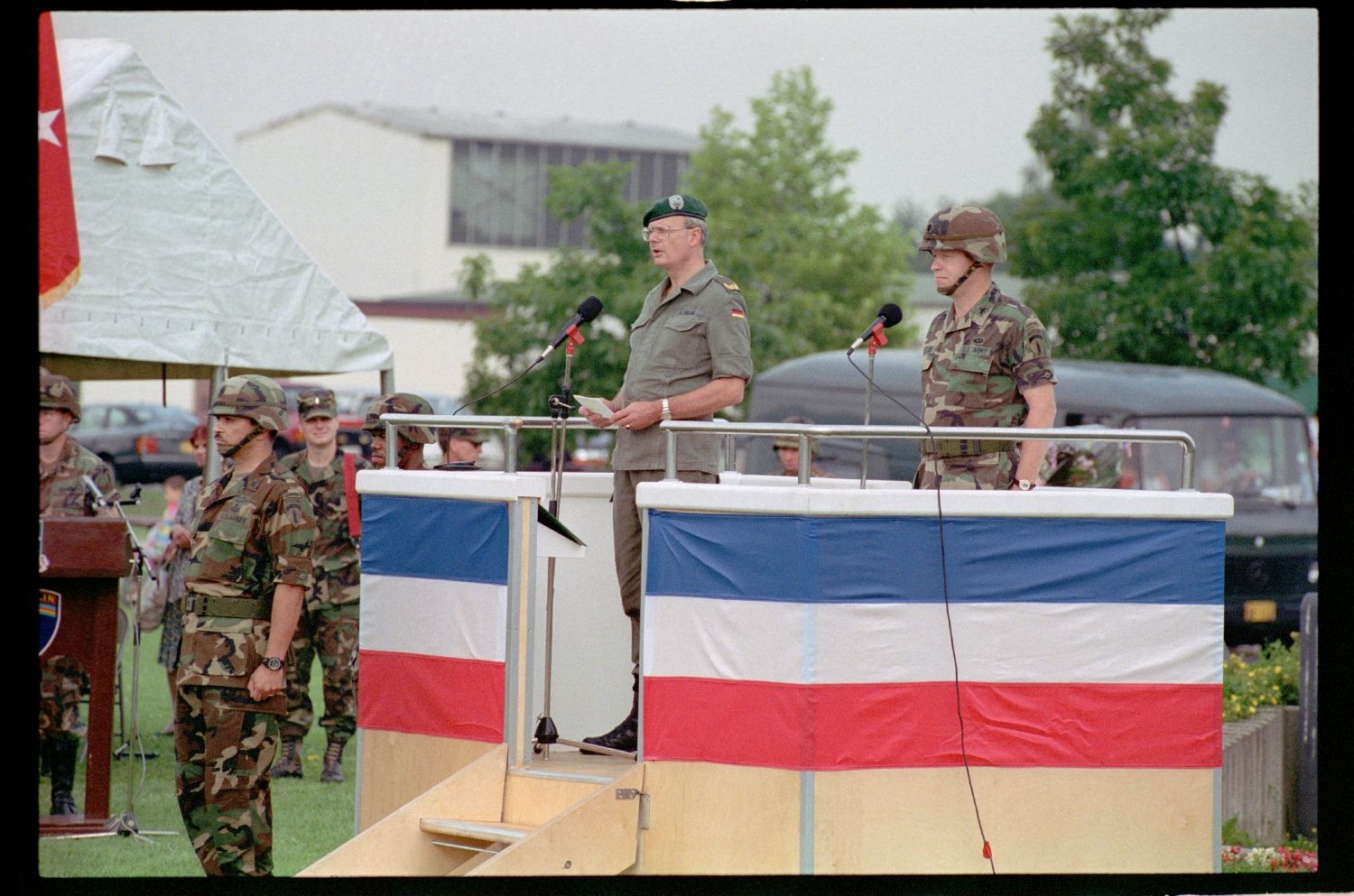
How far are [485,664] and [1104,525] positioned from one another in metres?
2.21

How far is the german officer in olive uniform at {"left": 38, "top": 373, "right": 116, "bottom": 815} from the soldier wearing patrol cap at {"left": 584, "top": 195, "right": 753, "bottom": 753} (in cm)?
310

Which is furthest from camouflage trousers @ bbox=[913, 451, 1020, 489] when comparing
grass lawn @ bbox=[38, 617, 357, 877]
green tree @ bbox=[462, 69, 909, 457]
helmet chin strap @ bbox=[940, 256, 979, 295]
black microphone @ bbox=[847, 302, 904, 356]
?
green tree @ bbox=[462, 69, 909, 457]

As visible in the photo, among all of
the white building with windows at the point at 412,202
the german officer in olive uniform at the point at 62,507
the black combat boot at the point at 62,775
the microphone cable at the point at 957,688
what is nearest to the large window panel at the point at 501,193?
the white building with windows at the point at 412,202

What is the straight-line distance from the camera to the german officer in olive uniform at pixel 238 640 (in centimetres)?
659

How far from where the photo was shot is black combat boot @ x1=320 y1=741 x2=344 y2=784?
32.2 feet

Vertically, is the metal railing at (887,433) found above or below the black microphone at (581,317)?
below

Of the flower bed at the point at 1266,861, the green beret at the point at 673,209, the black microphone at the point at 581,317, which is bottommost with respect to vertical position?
the flower bed at the point at 1266,861

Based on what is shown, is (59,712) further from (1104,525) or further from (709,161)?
(709,161)

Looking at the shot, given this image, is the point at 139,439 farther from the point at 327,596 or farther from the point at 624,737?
the point at 624,737

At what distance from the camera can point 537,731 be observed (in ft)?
21.4

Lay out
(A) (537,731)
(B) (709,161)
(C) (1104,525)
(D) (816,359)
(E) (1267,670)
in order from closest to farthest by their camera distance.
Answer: (C) (1104,525) < (A) (537,731) < (E) (1267,670) < (D) (816,359) < (B) (709,161)

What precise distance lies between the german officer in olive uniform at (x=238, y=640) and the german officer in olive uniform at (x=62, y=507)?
6.02 ft

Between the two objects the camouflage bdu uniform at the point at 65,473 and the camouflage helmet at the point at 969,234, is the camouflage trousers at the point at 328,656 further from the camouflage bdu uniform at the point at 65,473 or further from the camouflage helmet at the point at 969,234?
the camouflage helmet at the point at 969,234
